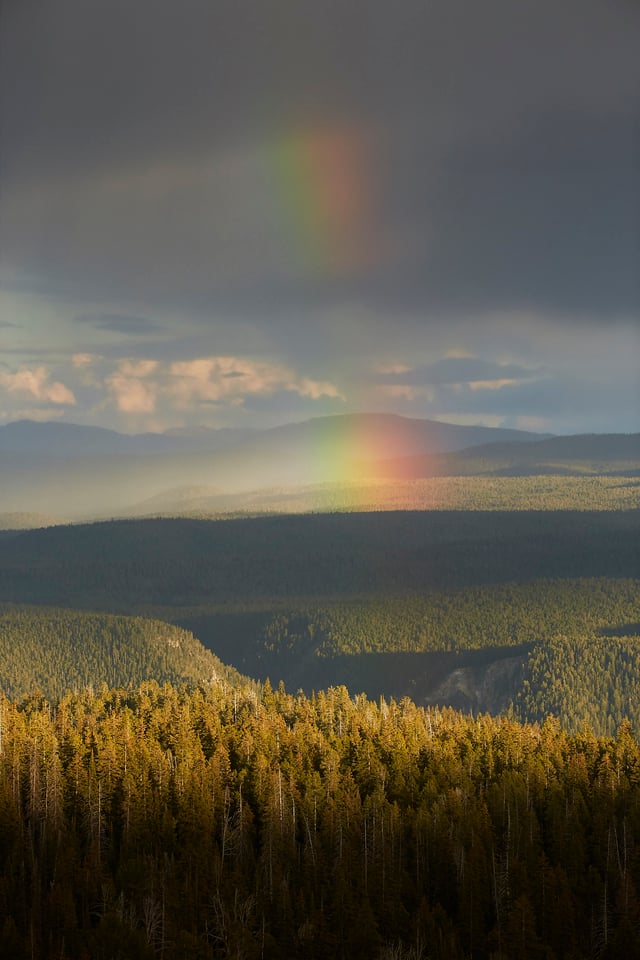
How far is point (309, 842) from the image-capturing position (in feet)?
218

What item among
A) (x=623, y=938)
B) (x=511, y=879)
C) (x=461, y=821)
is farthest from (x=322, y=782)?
(x=623, y=938)

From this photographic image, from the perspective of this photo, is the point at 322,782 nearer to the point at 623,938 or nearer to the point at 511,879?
the point at 511,879

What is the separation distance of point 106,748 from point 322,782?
37.0 ft

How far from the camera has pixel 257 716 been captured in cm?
9488

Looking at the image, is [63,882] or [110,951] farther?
[63,882]

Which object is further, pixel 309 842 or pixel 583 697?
pixel 583 697

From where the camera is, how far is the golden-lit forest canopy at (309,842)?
56.6 metres

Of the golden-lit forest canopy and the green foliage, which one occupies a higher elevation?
the golden-lit forest canopy

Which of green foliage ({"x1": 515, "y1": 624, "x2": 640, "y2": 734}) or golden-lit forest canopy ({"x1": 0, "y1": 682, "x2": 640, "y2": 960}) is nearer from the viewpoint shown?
golden-lit forest canopy ({"x1": 0, "y1": 682, "x2": 640, "y2": 960})

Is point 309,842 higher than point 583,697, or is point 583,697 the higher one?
point 309,842

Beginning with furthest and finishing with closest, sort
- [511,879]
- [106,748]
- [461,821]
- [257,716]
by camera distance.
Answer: [257,716] → [106,748] → [461,821] → [511,879]

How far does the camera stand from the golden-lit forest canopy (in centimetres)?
5656

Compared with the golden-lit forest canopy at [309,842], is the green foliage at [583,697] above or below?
below

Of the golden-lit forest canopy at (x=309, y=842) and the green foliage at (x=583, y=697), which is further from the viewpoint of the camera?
the green foliage at (x=583, y=697)
